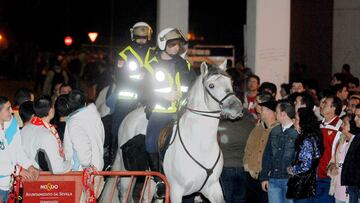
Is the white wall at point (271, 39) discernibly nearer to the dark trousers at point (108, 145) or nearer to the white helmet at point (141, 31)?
the dark trousers at point (108, 145)

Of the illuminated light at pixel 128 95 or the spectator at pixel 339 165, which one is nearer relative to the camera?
the spectator at pixel 339 165

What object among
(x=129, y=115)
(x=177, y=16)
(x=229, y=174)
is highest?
(x=177, y=16)

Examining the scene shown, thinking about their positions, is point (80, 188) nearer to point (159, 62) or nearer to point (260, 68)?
point (159, 62)

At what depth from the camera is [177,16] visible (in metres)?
19.7

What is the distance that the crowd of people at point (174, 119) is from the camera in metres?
10.3

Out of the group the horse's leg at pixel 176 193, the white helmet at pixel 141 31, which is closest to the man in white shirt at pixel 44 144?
the horse's leg at pixel 176 193

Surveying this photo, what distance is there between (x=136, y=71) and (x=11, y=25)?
169 ft

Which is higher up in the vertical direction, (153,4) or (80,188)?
(153,4)

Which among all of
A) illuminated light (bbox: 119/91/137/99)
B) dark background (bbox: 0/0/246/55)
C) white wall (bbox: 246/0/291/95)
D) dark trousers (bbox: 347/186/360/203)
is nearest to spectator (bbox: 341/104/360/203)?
dark trousers (bbox: 347/186/360/203)

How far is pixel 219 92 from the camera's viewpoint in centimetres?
1076

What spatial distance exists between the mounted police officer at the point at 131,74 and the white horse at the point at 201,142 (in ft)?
3.34

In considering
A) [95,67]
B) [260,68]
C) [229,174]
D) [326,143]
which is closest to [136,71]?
[229,174]

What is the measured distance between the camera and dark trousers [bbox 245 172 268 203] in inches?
498

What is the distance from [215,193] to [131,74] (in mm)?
2624
